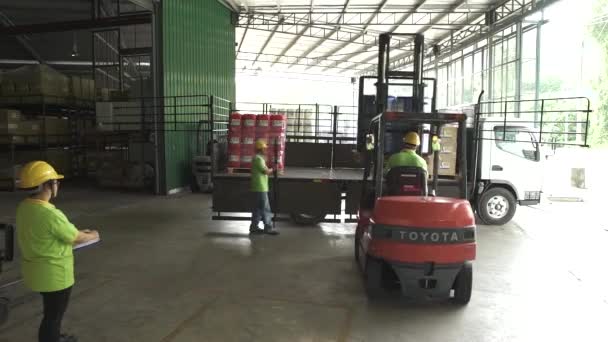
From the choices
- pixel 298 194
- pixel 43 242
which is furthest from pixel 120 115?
pixel 43 242

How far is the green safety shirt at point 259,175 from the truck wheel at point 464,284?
4.04m

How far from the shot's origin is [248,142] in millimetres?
9305

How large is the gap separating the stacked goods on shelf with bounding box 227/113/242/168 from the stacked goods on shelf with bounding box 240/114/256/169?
83mm

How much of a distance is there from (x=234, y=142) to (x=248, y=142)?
29 centimetres

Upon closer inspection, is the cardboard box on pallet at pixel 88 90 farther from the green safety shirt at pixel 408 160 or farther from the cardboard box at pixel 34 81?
the green safety shirt at pixel 408 160

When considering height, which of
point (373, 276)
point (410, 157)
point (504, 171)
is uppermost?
point (410, 157)

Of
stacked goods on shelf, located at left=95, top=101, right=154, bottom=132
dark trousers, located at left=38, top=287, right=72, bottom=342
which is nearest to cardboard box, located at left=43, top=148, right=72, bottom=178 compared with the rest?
stacked goods on shelf, located at left=95, top=101, right=154, bottom=132

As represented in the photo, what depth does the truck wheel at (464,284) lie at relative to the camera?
16.5ft

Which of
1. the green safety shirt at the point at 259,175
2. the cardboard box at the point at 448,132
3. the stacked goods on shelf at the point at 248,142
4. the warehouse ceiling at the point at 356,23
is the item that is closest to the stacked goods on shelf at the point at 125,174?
the stacked goods on shelf at the point at 248,142

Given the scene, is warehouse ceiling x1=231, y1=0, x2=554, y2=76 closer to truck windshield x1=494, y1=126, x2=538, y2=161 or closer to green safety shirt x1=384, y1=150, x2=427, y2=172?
truck windshield x1=494, y1=126, x2=538, y2=161

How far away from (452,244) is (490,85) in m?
17.0

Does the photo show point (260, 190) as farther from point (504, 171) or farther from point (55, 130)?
point (55, 130)

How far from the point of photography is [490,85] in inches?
771

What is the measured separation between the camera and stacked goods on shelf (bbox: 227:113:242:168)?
9.24m
